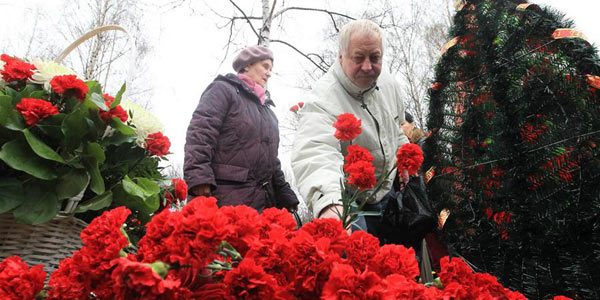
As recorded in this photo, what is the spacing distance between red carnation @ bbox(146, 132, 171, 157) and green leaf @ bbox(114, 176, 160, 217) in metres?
0.15

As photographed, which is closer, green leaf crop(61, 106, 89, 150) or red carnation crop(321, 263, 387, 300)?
red carnation crop(321, 263, 387, 300)

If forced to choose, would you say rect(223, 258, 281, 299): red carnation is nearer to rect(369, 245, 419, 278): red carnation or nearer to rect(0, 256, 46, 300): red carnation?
rect(369, 245, 419, 278): red carnation

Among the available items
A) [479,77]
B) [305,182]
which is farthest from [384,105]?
[479,77]

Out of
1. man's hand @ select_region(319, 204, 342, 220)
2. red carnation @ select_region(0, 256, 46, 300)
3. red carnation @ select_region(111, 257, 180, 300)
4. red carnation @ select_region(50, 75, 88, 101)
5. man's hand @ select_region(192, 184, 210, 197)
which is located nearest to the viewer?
red carnation @ select_region(111, 257, 180, 300)

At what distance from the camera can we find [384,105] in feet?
5.80

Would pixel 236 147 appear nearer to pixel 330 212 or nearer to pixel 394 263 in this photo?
pixel 330 212

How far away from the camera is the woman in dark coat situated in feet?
7.09

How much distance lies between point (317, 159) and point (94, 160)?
2.35ft

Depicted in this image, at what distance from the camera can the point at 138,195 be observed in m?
0.94

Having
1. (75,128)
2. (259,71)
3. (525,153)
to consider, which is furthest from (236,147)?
(525,153)

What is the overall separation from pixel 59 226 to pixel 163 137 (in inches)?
15.9

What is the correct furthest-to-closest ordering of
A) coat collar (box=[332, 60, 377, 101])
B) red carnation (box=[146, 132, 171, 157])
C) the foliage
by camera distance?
coat collar (box=[332, 60, 377, 101]), red carnation (box=[146, 132, 171, 157]), the foliage

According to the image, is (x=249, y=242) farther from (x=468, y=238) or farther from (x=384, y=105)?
Result: (x=384, y=105)

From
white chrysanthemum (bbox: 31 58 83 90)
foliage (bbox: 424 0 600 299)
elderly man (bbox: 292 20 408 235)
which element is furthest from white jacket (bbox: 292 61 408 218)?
white chrysanthemum (bbox: 31 58 83 90)
